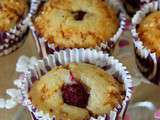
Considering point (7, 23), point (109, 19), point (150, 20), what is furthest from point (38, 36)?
point (150, 20)

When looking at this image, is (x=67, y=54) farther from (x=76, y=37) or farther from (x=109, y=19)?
(x=109, y=19)

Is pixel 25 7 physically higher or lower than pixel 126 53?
higher

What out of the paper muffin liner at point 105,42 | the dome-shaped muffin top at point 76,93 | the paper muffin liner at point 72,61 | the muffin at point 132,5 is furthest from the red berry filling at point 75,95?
the muffin at point 132,5

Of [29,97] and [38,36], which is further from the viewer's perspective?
[38,36]

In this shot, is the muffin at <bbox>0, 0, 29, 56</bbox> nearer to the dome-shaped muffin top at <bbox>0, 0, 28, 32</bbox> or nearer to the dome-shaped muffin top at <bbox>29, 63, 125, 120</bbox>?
the dome-shaped muffin top at <bbox>0, 0, 28, 32</bbox>

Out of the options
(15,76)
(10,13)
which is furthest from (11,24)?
(15,76)

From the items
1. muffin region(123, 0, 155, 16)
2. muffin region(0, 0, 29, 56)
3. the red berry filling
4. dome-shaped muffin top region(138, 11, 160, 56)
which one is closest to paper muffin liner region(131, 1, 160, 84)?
dome-shaped muffin top region(138, 11, 160, 56)

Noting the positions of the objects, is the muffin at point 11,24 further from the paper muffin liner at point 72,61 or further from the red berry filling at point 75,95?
the red berry filling at point 75,95
